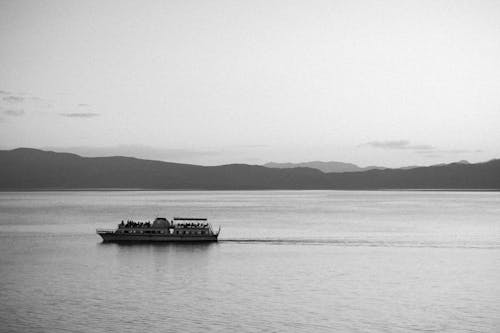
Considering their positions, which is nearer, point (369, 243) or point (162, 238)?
point (162, 238)

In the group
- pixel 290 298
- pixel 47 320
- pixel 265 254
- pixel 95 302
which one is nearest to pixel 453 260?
pixel 265 254

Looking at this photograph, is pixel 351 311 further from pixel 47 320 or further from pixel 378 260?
pixel 378 260

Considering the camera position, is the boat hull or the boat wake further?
the boat wake

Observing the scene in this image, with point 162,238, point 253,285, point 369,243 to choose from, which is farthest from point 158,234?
point 253,285

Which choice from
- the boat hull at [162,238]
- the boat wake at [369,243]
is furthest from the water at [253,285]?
the boat hull at [162,238]

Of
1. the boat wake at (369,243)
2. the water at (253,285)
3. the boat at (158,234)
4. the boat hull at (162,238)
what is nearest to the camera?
the water at (253,285)

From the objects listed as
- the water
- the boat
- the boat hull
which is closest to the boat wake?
the water

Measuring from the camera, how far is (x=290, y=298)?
2072 inches

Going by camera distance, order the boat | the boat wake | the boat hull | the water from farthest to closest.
A: the boat wake → the boat → the boat hull → the water

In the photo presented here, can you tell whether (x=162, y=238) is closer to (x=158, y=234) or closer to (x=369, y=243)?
(x=158, y=234)

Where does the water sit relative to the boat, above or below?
below

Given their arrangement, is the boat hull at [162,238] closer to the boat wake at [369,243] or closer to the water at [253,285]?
the water at [253,285]

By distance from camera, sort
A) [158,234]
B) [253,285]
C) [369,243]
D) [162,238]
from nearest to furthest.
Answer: [253,285]
[162,238]
[158,234]
[369,243]

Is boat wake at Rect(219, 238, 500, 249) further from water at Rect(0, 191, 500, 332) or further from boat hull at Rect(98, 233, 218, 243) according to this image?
boat hull at Rect(98, 233, 218, 243)
